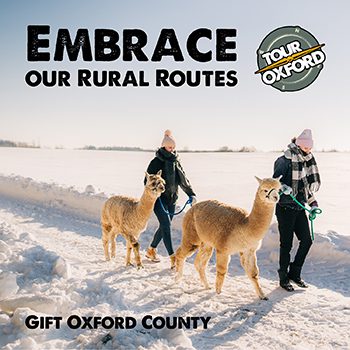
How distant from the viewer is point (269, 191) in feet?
15.2

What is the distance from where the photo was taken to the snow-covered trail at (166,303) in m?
3.65

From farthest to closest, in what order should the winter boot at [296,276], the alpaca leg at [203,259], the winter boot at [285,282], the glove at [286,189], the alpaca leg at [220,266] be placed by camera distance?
the winter boot at [296,276] < the alpaca leg at [203,259] < the winter boot at [285,282] < the alpaca leg at [220,266] < the glove at [286,189]

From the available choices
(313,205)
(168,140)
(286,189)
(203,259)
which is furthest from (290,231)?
(168,140)

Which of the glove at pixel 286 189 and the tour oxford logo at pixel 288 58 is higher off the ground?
the tour oxford logo at pixel 288 58

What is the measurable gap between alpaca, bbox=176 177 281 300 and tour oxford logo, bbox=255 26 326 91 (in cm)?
218

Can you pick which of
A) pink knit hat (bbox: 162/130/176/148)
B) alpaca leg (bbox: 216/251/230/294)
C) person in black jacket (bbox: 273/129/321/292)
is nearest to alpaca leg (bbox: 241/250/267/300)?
alpaca leg (bbox: 216/251/230/294)

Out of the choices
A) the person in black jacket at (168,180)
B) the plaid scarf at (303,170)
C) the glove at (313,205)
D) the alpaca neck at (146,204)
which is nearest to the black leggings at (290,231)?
the glove at (313,205)

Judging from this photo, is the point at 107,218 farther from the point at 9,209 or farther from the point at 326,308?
the point at 9,209

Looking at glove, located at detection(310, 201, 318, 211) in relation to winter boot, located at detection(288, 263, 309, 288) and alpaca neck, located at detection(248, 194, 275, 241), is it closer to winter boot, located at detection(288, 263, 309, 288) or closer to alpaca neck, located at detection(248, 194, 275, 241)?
winter boot, located at detection(288, 263, 309, 288)

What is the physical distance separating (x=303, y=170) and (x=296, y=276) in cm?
152

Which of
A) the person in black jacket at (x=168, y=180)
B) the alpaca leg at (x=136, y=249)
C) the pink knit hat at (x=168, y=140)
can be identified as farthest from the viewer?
the person in black jacket at (x=168, y=180)

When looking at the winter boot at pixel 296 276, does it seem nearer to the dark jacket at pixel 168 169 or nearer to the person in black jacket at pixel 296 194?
the person in black jacket at pixel 296 194

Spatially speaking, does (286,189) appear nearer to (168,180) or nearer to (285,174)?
(285,174)

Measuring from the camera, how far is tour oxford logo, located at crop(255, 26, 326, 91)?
6.12 metres
